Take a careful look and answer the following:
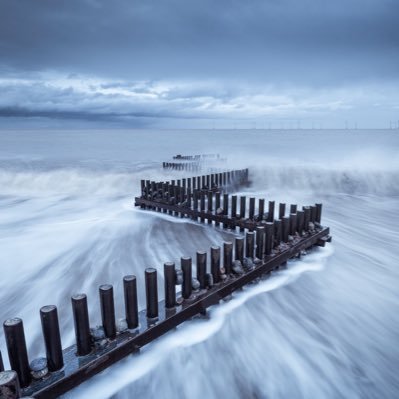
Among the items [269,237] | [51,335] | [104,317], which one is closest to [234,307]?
[269,237]

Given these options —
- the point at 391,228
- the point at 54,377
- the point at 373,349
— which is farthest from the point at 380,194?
the point at 54,377

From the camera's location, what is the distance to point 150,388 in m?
2.96

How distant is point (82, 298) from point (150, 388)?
50.8 inches

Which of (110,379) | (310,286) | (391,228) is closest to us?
(110,379)

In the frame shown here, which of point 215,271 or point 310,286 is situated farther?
point 310,286

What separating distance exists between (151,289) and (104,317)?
514mm

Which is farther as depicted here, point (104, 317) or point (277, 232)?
point (277, 232)

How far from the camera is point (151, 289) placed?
297 cm

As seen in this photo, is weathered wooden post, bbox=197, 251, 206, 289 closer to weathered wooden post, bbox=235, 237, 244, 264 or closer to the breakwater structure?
the breakwater structure

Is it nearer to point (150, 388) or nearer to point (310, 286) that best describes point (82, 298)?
point (150, 388)

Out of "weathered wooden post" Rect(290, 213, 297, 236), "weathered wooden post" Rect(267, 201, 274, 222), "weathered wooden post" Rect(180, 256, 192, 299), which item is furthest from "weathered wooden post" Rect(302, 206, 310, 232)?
"weathered wooden post" Rect(180, 256, 192, 299)

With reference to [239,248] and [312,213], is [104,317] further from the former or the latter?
[312,213]

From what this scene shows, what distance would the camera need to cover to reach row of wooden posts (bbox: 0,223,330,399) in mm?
2137

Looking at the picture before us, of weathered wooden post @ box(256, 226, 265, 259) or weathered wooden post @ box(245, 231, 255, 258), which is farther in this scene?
weathered wooden post @ box(256, 226, 265, 259)
